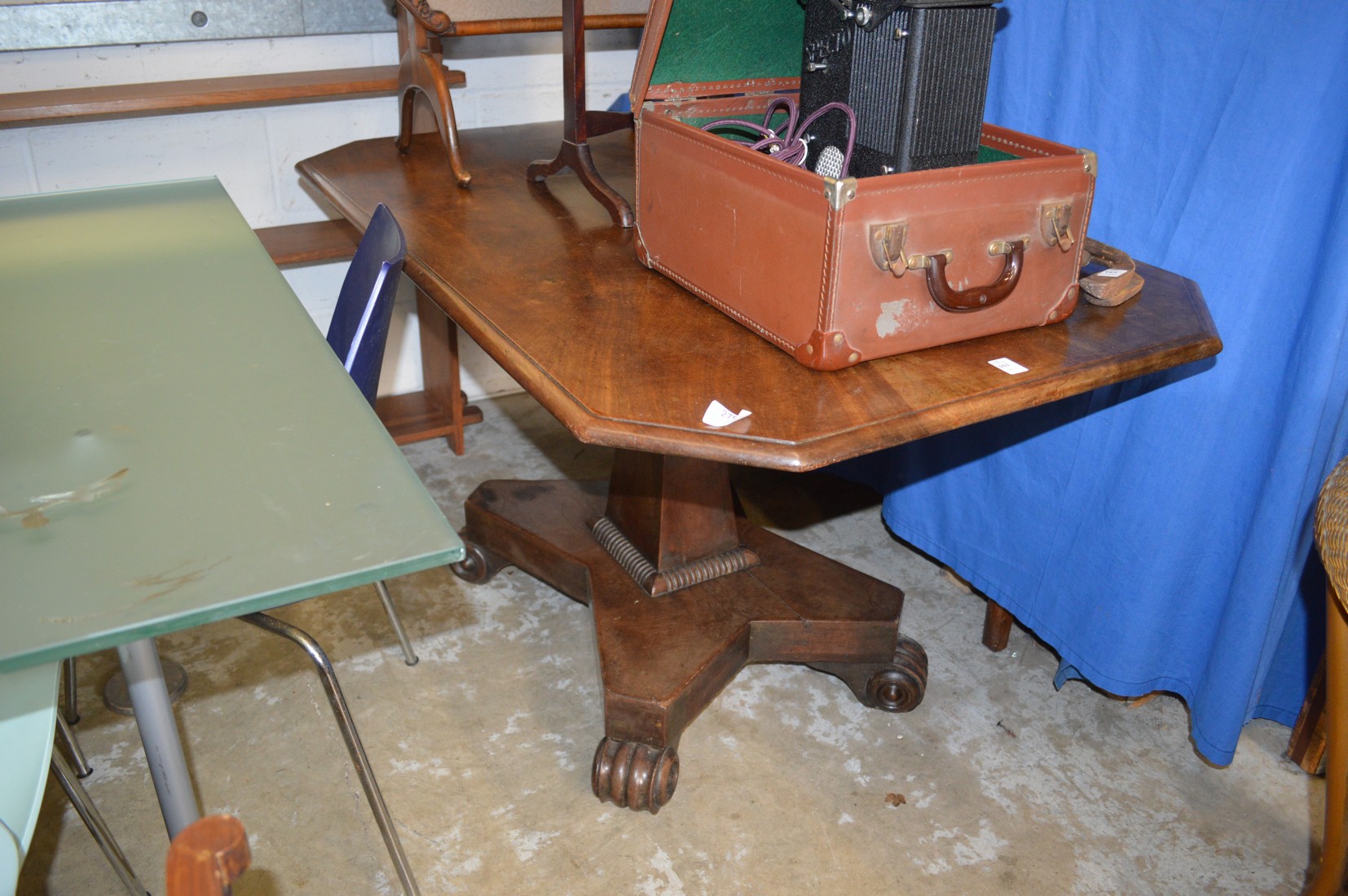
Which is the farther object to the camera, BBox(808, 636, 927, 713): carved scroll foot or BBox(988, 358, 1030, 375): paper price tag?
BBox(808, 636, 927, 713): carved scroll foot

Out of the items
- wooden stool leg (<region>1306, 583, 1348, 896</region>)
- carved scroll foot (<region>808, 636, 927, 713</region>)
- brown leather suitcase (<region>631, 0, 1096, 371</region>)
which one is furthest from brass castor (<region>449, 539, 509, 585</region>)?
wooden stool leg (<region>1306, 583, 1348, 896</region>)

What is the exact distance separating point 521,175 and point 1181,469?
4.08 feet

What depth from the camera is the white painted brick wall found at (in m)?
2.21

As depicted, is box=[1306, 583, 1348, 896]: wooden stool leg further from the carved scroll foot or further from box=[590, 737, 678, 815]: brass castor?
box=[590, 737, 678, 815]: brass castor

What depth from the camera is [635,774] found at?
1606 millimetres

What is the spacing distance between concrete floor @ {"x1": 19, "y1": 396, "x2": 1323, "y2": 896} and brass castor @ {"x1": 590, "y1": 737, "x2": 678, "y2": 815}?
46 millimetres

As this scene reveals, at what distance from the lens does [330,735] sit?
1.78 m

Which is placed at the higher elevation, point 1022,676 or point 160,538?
point 160,538

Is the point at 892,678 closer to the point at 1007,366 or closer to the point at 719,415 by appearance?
the point at 1007,366

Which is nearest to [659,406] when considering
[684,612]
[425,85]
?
[684,612]

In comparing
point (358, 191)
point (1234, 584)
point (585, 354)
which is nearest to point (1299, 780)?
point (1234, 584)

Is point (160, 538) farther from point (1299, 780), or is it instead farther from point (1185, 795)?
point (1299, 780)

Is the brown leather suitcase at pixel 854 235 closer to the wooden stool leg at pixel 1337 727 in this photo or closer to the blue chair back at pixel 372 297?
the blue chair back at pixel 372 297

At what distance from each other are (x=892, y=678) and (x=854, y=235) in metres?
0.91
